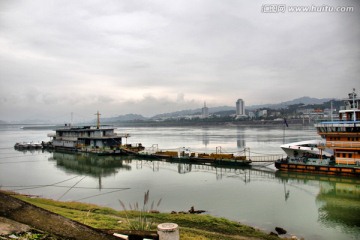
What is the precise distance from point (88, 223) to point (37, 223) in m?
9.05

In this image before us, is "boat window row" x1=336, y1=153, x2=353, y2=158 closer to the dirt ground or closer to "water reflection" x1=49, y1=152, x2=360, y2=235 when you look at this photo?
"water reflection" x1=49, y1=152, x2=360, y2=235

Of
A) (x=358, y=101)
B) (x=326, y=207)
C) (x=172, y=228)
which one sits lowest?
(x=326, y=207)

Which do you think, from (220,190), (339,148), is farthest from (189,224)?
(339,148)

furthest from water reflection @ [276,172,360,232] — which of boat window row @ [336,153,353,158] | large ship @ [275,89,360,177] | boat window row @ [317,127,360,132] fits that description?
boat window row @ [317,127,360,132]

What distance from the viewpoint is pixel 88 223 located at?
16.3m

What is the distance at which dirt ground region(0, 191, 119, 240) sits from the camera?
759cm

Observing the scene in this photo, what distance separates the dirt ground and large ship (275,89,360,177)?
3371cm

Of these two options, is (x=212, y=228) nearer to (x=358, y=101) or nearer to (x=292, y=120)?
(x=358, y=101)

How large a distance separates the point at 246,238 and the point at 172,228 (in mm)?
8788

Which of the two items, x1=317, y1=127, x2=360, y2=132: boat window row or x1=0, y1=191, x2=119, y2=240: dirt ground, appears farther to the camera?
x1=317, y1=127, x2=360, y2=132: boat window row

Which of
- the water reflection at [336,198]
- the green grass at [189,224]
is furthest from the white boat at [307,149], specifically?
the green grass at [189,224]

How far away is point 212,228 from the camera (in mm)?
17875

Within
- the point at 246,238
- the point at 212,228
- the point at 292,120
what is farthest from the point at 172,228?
the point at 292,120

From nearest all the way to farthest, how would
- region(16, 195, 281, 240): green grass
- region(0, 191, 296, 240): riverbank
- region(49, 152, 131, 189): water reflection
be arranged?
region(0, 191, 296, 240): riverbank < region(16, 195, 281, 240): green grass < region(49, 152, 131, 189): water reflection
